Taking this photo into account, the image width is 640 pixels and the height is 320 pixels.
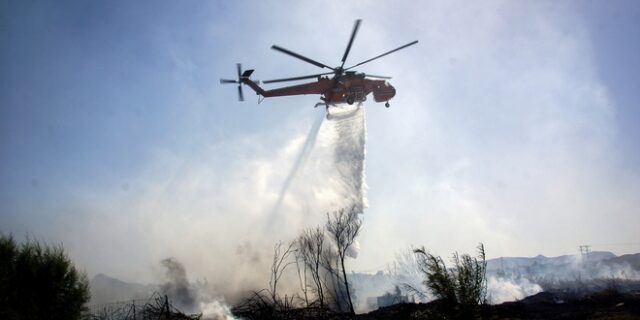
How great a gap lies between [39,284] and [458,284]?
1396cm

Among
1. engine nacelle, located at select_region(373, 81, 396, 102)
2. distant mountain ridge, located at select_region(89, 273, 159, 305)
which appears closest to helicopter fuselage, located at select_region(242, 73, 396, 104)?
engine nacelle, located at select_region(373, 81, 396, 102)

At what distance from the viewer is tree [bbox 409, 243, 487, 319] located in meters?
11.3

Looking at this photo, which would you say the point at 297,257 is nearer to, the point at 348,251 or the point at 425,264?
the point at 348,251

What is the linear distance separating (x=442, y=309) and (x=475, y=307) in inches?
39.1

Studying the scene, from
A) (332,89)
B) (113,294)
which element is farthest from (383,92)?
(113,294)

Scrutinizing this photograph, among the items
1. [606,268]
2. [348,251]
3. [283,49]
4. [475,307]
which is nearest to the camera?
[475,307]

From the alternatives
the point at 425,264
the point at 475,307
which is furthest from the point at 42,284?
the point at 475,307

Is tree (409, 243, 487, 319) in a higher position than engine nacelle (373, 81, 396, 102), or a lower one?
lower

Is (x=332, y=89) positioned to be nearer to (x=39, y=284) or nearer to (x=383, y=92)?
(x=383, y=92)

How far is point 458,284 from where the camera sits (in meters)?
11.6

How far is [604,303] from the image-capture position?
92.6ft

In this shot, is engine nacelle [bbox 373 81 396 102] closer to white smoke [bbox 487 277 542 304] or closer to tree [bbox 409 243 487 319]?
tree [bbox 409 243 487 319]

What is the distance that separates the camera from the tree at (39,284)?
490 inches

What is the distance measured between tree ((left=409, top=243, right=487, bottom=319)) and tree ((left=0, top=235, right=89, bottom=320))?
38.9ft
